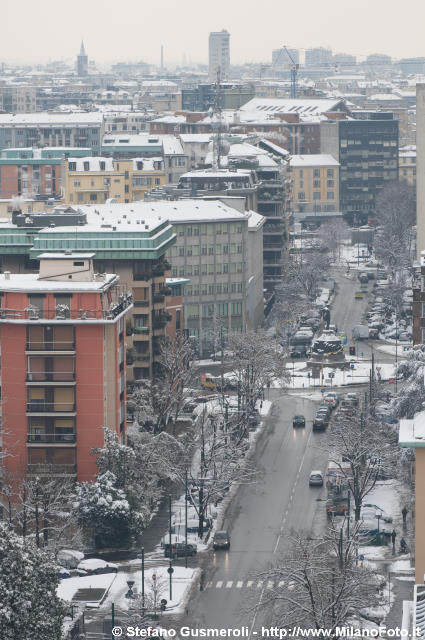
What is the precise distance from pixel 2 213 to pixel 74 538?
265 ft

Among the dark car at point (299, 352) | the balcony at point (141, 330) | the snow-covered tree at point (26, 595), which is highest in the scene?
the balcony at point (141, 330)

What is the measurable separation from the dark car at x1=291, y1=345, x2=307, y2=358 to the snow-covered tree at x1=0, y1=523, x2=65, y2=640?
80052mm

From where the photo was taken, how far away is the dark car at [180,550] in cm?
9012

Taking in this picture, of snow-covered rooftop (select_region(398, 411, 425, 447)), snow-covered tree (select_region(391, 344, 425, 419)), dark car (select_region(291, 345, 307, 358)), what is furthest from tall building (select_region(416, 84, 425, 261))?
snow-covered rooftop (select_region(398, 411, 425, 447))

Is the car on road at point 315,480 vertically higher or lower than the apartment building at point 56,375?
lower

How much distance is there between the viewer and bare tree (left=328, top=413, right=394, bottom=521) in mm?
96750

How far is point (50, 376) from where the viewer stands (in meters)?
95.1

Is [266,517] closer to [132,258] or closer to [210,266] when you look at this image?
[132,258]

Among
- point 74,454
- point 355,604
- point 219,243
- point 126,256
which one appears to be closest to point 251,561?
point 74,454

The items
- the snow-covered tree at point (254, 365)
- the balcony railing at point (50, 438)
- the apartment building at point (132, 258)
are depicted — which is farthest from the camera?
the snow-covered tree at point (254, 365)

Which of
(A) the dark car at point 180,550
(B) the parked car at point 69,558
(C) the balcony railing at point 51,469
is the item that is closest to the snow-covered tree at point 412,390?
(A) the dark car at point 180,550

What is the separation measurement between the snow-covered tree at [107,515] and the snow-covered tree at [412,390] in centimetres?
1826

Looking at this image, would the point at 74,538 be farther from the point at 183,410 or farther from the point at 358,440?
the point at 183,410

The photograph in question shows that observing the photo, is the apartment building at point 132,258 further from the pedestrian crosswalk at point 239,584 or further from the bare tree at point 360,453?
the pedestrian crosswalk at point 239,584
